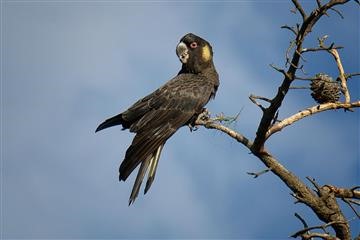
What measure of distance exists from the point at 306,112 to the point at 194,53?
3.30 metres

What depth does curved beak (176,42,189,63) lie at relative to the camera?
335 inches

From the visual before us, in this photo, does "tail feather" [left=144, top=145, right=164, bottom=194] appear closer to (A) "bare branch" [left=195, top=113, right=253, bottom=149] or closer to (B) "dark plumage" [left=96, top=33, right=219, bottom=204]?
(B) "dark plumage" [left=96, top=33, right=219, bottom=204]

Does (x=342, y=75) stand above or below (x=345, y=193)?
above

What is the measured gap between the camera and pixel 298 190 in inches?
213

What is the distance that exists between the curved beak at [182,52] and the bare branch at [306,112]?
3.30 meters

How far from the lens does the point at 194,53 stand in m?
8.50

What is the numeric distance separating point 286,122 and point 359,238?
1.37 m

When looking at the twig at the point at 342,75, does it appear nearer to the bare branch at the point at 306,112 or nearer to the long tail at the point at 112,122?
the bare branch at the point at 306,112

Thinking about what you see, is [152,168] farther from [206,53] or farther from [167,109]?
[206,53]

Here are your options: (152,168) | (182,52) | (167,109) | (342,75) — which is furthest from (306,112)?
(182,52)

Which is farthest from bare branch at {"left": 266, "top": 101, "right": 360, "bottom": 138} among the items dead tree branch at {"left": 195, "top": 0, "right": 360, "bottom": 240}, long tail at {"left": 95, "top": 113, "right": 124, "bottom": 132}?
long tail at {"left": 95, "top": 113, "right": 124, "bottom": 132}

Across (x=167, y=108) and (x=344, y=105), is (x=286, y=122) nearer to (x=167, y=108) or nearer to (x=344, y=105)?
(x=344, y=105)

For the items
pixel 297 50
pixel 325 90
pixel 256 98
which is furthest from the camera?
pixel 325 90

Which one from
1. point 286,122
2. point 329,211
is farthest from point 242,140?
point 329,211
